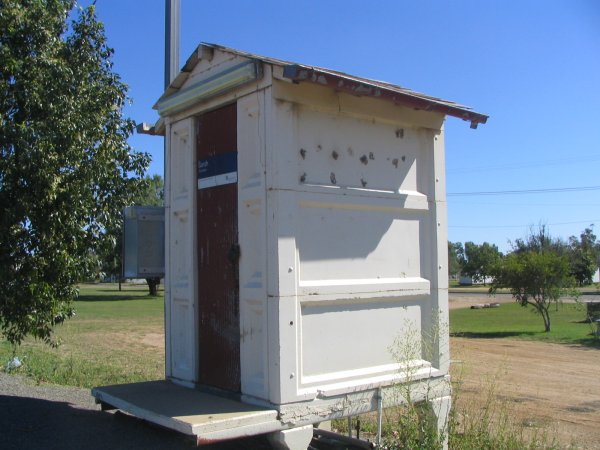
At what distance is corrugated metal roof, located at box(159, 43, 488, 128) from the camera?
4.15m

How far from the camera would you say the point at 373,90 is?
14.8ft

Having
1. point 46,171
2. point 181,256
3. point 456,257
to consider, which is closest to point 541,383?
point 181,256

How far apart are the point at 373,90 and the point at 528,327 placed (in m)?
21.9

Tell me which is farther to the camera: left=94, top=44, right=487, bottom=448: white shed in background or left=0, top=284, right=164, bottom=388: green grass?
left=0, top=284, right=164, bottom=388: green grass

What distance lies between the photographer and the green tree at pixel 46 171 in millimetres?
6168

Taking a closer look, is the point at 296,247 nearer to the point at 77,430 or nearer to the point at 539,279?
the point at 77,430

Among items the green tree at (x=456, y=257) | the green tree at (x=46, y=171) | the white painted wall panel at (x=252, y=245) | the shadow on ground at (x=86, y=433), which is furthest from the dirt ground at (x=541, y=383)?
the green tree at (x=456, y=257)

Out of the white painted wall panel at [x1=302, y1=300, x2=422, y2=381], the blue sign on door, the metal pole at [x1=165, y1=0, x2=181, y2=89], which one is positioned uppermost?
the metal pole at [x1=165, y1=0, x2=181, y2=89]

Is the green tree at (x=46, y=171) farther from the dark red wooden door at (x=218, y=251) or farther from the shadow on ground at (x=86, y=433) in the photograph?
the dark red wooden door at (x=218, y=251)

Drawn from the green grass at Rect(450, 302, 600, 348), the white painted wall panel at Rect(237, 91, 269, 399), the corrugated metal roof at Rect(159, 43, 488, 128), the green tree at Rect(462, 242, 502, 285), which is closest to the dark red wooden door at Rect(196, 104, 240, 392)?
the white painted wall panel at Rect(237, 91, 269, 399)

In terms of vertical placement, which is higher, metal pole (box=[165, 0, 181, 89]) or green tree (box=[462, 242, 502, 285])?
metal pole (box=[165, 0, 181, 89])

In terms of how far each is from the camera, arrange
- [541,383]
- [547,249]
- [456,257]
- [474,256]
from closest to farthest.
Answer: [541,383] < [547,249] < [474,256] < [456,257]

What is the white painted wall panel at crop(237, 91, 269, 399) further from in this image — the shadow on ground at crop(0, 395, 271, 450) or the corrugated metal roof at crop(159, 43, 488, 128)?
the shadow on ground at crop(0, 395, 271, 450)

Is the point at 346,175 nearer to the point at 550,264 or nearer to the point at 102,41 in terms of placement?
the point at 102,41
